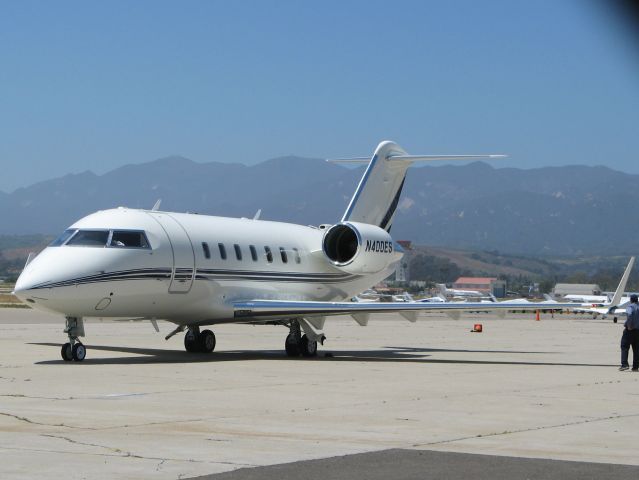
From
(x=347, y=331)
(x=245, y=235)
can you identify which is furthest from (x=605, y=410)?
(x=347, y=331)

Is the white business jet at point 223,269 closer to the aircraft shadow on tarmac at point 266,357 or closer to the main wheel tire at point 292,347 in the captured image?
the main wheel tire at point 292,347

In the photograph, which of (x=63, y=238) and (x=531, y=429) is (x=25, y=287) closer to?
(x=63, y=238)

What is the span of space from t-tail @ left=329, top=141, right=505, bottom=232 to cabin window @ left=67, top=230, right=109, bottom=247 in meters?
9.02

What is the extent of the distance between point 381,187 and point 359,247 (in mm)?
3693

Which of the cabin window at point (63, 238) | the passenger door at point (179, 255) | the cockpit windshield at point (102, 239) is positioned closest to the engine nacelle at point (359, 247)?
the passenger door at point (179, 255)

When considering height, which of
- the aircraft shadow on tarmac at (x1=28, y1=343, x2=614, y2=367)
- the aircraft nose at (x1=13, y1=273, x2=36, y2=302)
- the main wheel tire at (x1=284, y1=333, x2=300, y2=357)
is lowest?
the aircraft shadow on tarmac at (x1=28, y1=343, x2=614, y2=367)

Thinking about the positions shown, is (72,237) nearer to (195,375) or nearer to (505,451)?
(195,375)

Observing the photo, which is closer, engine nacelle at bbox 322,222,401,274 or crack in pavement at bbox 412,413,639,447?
crack in pavement at bbox 412,413,639,447

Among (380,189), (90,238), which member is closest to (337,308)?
(90,238)

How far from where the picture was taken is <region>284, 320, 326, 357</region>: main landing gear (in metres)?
26.6

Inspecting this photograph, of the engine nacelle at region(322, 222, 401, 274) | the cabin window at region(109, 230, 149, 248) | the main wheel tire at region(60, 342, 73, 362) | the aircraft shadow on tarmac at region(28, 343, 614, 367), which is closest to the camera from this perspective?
the main wheel tire at region(60, 342, 73, 362)

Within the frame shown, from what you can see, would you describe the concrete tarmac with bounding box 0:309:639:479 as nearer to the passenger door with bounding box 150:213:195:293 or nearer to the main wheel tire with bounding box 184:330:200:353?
the main wheel tire with bounding box 184:330:200:353

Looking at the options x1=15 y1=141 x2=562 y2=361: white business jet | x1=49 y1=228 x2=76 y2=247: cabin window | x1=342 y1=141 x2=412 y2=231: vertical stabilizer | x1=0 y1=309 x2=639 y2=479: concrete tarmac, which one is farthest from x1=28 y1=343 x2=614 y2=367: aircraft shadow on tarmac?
x1=342 y1=141 x2=412 y2=231: vertical stabilizer

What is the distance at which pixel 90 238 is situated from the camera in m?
23.4
